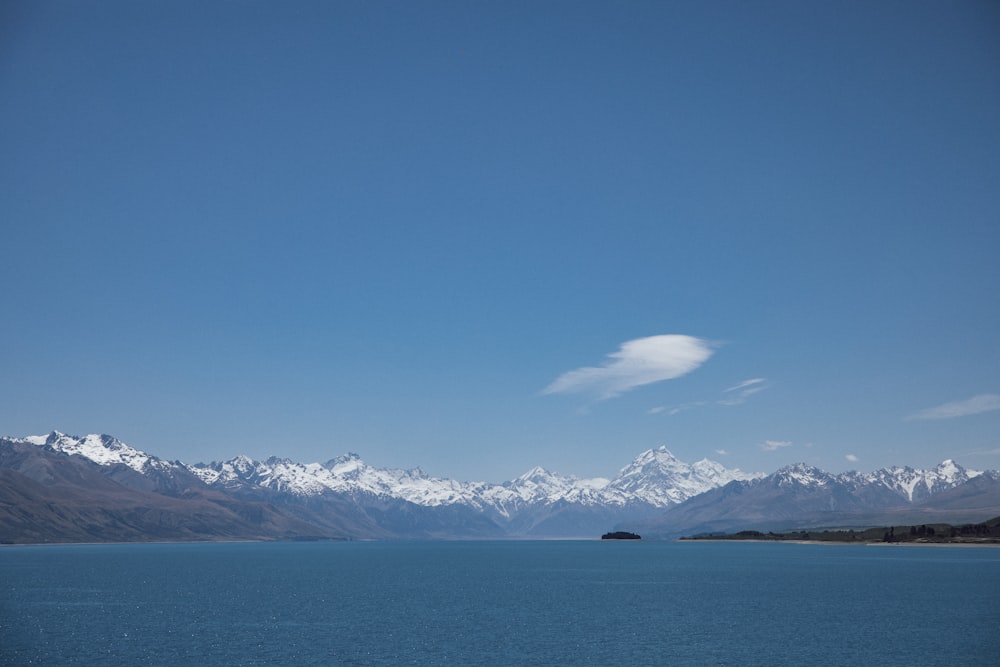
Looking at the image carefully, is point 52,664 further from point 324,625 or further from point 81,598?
point 81,598

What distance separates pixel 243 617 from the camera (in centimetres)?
10738

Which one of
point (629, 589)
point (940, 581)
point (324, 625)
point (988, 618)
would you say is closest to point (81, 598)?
point (324, 625)

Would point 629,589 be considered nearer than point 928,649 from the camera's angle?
No

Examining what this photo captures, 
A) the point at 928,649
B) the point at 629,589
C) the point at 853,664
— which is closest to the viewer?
the point at 853,664

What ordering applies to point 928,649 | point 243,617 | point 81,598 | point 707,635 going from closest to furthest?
point 928,649 → point 707,635 → point 243,617 → point 81,598

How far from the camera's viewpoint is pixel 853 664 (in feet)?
241

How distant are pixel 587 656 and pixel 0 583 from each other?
146 metres

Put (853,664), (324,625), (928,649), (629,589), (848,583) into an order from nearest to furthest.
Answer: (853,664), (928,649), (324,625), (629,589), (848,583)

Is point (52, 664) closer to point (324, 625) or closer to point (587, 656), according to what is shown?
point (324, 625)

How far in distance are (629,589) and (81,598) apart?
94392 millimetres

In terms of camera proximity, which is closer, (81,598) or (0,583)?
(81,598)

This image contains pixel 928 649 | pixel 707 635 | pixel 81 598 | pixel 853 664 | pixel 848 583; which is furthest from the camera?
pixel 848 583

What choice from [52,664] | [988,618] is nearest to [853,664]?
[988,618]

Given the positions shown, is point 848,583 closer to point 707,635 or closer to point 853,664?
point 707,635
